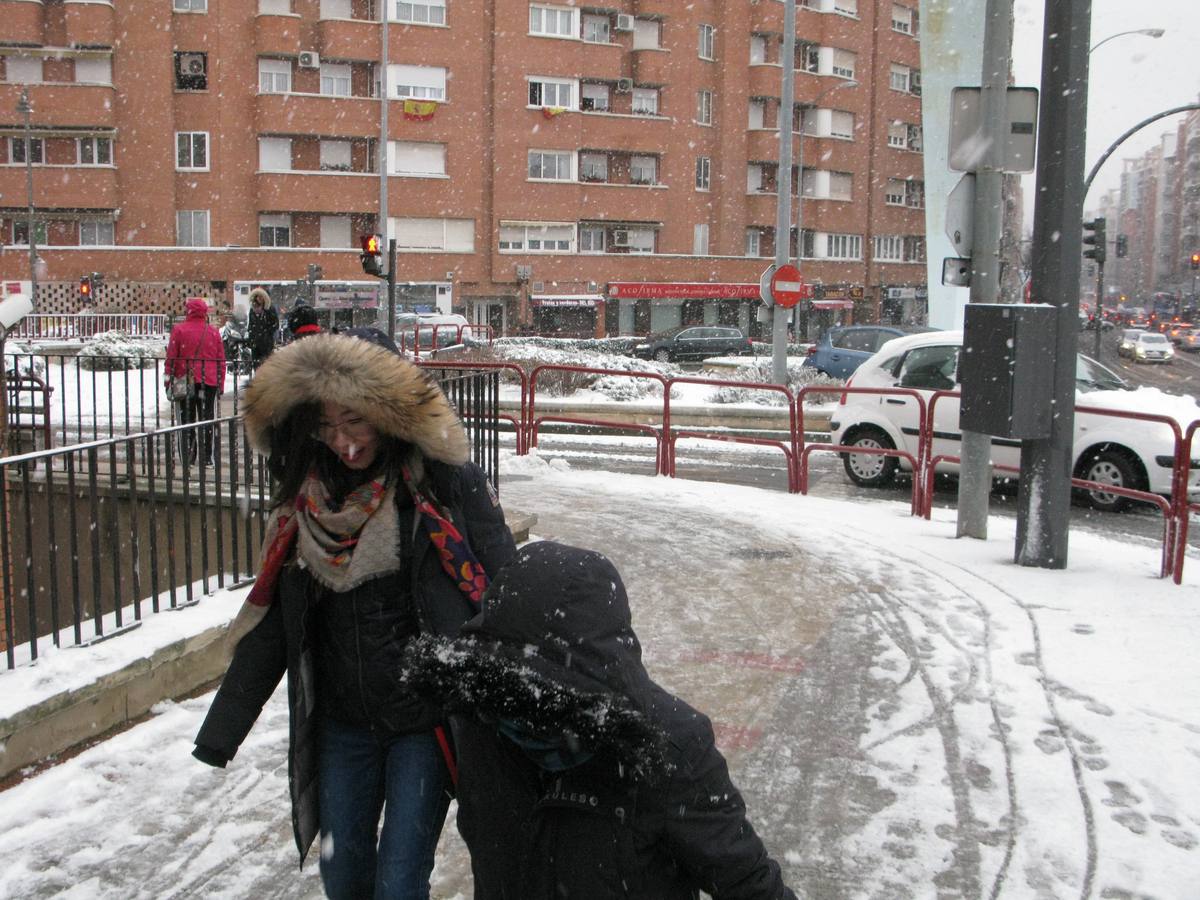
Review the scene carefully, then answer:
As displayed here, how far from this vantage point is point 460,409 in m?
7.93

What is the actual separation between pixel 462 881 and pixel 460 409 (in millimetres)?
4411

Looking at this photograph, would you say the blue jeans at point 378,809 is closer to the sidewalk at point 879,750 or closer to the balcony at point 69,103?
the sidewalk at point 879,750

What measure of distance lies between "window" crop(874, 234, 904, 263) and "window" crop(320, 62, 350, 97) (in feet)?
95.9

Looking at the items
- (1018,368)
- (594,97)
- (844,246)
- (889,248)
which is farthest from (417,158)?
(1018,368)

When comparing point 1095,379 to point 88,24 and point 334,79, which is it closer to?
point 334,79

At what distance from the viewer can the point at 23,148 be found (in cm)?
4566

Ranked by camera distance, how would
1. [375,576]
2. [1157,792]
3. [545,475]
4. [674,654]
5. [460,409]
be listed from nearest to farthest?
[375,576] → [1157,792] → [674,654] → [460,409] → [545,475]

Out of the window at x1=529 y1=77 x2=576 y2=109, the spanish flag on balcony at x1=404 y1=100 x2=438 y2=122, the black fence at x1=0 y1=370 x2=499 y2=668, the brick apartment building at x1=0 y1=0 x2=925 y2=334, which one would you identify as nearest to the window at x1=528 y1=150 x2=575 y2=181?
the brick apartment building at x1=0 y1=0 x2=925 y2=334

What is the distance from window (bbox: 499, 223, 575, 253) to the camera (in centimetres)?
4972

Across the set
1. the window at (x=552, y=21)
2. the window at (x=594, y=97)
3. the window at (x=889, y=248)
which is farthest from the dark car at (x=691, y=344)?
the window at (x=889, y=248)

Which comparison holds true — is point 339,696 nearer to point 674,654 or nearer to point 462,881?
point 462,881

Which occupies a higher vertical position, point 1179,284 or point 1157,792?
point 1179,284

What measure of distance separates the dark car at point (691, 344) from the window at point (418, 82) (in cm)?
1473

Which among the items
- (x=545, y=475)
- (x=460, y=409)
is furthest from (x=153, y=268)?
(x=460, y=409)
